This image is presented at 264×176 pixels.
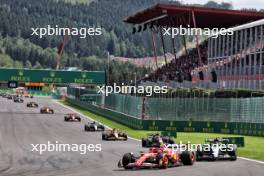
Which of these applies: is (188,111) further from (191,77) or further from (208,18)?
(208,18)

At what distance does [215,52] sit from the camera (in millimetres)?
67062

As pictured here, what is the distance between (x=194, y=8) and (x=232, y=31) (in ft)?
28.4

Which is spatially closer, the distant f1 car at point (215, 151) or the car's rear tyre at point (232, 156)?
the distant f1 car at point (215, 151)

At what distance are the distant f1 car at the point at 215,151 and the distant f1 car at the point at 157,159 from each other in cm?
172

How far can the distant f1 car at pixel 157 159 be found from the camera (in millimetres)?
19031

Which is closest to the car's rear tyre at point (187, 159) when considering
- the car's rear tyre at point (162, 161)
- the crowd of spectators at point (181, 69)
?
the car's rear tyre at point (162, 161)

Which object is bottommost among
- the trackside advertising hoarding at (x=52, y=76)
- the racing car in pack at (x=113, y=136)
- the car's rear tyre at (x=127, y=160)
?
the racing car in pack at (x=113, y=136)

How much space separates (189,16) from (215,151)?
4975cm

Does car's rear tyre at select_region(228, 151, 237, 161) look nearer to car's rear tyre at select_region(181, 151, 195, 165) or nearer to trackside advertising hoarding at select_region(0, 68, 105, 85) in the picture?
car's rear tyre at select_region(181, 151, 195, 165)

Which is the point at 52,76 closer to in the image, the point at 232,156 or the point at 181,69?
the point at 181,69

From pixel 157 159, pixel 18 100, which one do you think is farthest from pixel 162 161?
pixel 18 100

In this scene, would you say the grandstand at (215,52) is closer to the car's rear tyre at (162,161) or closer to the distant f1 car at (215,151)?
the distant f1 car at (215,151)

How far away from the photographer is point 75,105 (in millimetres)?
91125

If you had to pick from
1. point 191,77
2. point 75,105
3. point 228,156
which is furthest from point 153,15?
point 228,156
